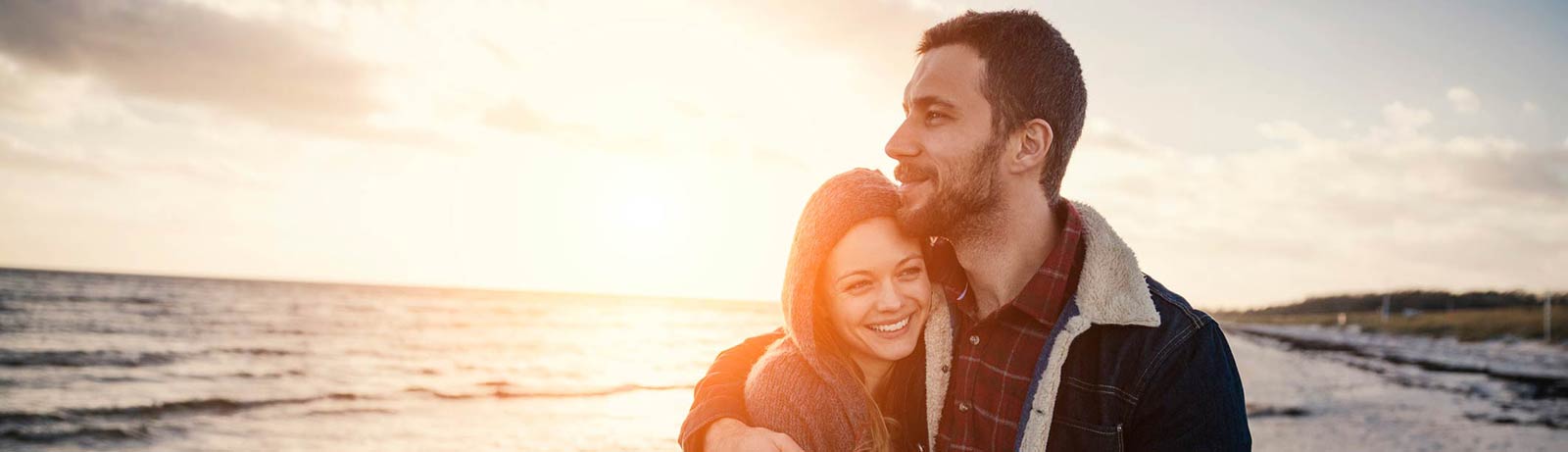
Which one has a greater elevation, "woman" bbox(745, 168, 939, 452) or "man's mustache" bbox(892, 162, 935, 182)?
"man's mustache" bbox(892, 162, 935, 182)

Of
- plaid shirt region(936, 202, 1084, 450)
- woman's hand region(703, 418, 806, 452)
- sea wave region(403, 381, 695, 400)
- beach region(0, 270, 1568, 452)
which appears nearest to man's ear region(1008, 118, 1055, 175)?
plaid shirt region(936, 202, 1084, 450)

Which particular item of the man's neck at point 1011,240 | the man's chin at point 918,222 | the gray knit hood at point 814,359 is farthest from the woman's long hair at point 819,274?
the man's neck at point 1011,240

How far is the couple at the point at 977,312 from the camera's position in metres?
2.72

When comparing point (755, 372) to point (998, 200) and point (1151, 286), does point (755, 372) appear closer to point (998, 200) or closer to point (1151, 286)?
point (998, 200)

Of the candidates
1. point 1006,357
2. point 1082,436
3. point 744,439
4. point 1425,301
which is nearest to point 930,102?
point 1006,357

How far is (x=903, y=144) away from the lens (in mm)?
3303

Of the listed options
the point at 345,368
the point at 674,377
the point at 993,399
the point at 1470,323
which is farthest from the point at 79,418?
the point at 1470,323

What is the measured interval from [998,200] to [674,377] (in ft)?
61.2

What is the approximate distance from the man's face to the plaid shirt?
0.35 meters

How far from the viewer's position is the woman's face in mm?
3404

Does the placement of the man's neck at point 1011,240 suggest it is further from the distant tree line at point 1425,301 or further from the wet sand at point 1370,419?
the distant tree line at point 1425,301

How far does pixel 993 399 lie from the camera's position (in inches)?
119

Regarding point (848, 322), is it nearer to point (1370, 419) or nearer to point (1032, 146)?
point (1032, 146)

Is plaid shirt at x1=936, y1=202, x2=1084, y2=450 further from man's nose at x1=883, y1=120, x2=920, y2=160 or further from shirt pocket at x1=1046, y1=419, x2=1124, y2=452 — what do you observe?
man's nose at x1=883, y1=120, x2=920, y2=160
